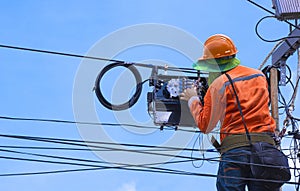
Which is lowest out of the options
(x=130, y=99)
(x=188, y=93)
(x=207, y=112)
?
(x=207, y=112)

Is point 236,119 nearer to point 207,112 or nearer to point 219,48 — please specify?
point 207,112

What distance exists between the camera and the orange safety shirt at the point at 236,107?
6520 millimetres

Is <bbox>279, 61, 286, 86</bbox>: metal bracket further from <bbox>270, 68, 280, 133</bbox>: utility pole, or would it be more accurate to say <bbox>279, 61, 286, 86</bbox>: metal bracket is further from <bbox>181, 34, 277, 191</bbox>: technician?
<bbox>181, 34, 277, 191</bbox>: technician

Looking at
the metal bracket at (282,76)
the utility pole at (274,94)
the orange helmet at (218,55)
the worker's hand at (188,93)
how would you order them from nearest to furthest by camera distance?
the orange helmet at (218,55) < the worker's hand at (188,93) < the utility pole at (274,94) < the metal bracket at (282,76)

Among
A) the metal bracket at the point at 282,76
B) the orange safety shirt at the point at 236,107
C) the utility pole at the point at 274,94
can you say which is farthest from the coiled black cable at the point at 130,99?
the metal bracket at the point at 282,76

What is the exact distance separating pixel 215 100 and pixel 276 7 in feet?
6.52

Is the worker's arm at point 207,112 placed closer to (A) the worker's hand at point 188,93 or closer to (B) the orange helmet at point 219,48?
(A) the worker's hand at point 188,93

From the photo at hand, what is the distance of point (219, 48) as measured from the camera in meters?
7.04

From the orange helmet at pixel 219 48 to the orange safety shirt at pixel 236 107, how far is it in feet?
1.29

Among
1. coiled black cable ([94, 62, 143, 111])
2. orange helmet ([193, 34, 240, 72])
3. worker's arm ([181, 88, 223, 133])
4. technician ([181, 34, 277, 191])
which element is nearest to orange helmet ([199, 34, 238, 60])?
orange helmet ([193, 34, 240, 72])

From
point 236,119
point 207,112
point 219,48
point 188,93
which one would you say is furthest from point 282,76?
point 207,112

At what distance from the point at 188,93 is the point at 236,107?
2.69 feet

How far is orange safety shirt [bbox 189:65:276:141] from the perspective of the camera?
6.52 m

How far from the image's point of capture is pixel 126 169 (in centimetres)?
703
